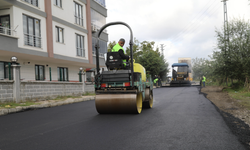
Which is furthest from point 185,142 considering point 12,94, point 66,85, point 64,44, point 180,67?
point 180,67

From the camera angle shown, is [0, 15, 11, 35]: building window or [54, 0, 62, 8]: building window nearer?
[0, 15, 11, 35]: building window

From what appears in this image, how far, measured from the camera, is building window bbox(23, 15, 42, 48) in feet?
52.1

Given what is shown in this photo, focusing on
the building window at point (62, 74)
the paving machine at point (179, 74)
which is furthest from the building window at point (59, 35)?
the paving machine at point (179, 74)

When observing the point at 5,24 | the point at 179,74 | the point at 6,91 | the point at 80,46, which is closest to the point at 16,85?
the point at 6,91

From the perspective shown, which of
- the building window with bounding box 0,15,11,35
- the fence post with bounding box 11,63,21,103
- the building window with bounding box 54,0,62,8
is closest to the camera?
the fence post with bounding box 11,63,21,103

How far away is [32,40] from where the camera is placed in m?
16.4

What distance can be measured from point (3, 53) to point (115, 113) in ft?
34.6

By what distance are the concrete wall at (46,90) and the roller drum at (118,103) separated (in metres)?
6.01

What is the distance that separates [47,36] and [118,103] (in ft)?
41.6

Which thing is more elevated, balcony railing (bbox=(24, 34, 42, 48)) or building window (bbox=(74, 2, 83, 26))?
building window (bbox=(74, 2, 83, 26))

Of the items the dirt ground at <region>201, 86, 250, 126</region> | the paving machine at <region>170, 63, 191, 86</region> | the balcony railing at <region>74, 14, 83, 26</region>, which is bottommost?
the dirt ground at <region>201, 86, 250, 126</region>

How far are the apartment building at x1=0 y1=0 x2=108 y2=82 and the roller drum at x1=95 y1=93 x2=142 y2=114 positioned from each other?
24.7ft

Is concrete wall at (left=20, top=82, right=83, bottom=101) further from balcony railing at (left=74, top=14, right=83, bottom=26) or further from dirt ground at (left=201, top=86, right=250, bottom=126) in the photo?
dirt ground at (left=201, top=86, right=250, bottom=126)

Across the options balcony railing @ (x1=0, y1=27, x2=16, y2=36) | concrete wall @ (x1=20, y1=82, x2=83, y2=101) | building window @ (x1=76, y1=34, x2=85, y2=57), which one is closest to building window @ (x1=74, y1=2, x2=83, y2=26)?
building window @ (x1=76, y1=34, x2=85, y2=57)
